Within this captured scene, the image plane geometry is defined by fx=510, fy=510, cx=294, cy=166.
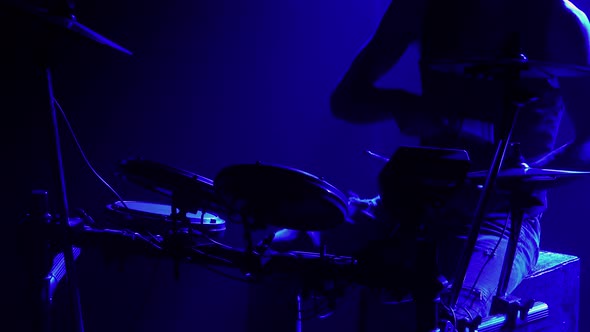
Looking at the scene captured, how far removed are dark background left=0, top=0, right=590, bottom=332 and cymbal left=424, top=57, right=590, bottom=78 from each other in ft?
3.61

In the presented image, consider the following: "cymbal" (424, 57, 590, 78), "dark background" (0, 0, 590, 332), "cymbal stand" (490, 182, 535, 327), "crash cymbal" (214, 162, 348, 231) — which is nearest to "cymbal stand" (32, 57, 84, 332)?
"crash cymbal" (214, 162, 348, 231)

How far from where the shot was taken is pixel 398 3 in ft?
6.98

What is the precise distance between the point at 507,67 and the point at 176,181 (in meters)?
0.88

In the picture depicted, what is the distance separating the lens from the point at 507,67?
1.30 meters

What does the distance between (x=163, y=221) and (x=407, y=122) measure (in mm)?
866

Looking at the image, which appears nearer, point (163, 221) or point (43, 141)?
point (163, 221)

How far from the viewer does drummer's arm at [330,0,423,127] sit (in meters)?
2.07

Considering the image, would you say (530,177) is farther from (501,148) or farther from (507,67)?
(507,67)

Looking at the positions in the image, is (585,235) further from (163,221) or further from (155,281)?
(163,221)

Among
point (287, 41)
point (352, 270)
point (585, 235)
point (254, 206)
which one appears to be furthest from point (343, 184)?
point (254, 206)

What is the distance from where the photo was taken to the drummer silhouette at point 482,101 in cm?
178

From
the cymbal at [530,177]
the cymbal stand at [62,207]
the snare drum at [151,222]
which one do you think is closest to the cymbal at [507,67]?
the cymbal at [530,177]

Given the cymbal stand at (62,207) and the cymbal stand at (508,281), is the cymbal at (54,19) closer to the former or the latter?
the cymbal stand at (62,207)

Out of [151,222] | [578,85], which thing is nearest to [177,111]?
[151,222]
